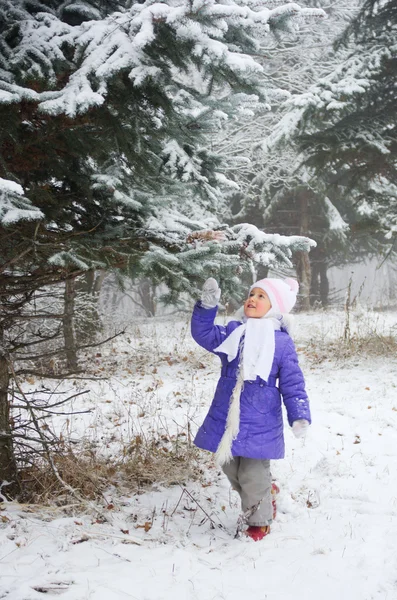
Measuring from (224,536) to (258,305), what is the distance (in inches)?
65.6

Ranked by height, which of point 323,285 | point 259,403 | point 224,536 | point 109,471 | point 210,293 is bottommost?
point 224,536

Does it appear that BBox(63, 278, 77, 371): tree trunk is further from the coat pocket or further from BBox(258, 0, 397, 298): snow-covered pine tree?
the coat pocket

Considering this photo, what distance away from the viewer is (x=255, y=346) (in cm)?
329

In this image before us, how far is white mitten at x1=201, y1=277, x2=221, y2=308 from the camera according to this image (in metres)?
3.32

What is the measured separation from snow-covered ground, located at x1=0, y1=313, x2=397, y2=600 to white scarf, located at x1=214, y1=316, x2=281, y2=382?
110 cm

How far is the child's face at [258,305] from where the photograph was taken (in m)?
3.40

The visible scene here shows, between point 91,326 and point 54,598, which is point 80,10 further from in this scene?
point 91,326

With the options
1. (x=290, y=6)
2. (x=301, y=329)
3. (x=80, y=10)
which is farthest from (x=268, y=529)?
(x=301, y=329)

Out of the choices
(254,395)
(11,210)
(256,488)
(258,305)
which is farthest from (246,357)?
(11,210)

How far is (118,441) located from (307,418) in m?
2.62

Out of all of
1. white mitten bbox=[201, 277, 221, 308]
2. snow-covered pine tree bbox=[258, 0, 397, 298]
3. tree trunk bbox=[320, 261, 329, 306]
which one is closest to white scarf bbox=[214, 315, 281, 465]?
white mitten bbox=[201, 277, 221, 308]

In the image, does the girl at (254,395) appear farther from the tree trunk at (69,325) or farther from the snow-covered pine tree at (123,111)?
the tree trunk at (69,325)

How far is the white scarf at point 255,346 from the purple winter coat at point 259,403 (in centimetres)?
8

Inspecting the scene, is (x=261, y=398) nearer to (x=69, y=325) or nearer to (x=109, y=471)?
(x=109, y=471)
